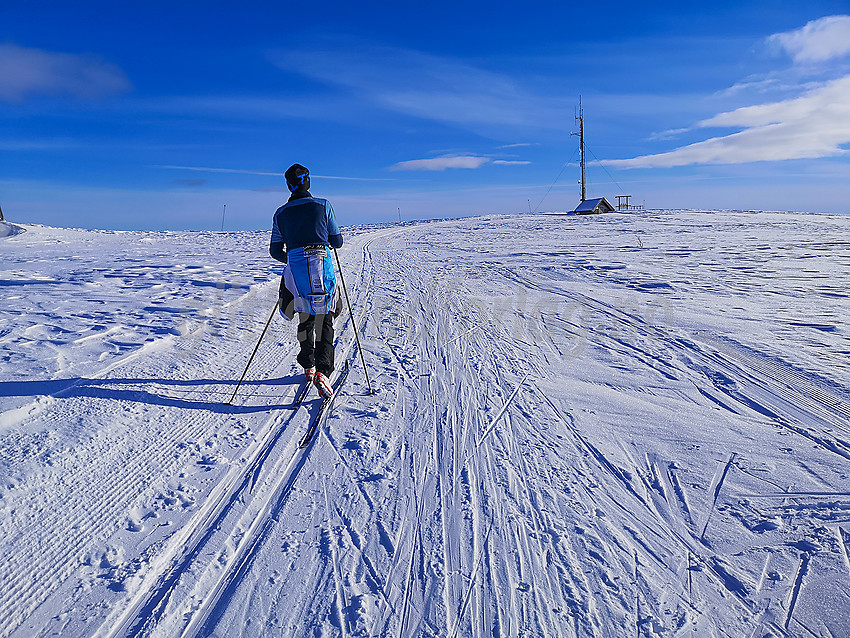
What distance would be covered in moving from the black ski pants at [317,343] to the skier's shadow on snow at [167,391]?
0.42 m

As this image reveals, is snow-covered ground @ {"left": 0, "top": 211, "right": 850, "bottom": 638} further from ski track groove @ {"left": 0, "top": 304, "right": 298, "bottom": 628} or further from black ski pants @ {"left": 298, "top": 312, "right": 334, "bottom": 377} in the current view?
black ski pants @ {"left": 298, "top": 312, "right": 334, "bottom": 377}

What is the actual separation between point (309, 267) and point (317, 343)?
78 centimetres

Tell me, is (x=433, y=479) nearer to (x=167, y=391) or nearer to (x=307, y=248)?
(x=307, y=248)

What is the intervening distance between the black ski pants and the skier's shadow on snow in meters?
0.42

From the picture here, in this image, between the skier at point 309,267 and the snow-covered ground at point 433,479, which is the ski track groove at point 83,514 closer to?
the snow-covered ground at point 433,479

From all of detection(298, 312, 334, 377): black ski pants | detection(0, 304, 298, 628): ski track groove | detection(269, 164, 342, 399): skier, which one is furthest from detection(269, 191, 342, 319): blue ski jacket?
detection(0, 304, 298, 628): ski track groove

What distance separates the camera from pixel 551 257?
52.0 ft

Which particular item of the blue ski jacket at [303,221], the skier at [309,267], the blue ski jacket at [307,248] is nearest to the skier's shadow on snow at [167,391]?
the skier at [309,267]

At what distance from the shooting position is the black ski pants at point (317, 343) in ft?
15.3

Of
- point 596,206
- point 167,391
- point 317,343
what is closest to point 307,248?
point 317,343

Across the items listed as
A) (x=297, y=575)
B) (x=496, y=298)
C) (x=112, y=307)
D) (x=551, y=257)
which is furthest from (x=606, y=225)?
(x=297, y=575)

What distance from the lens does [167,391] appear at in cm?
461

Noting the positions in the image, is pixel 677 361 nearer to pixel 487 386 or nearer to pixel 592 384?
pixel 592 384

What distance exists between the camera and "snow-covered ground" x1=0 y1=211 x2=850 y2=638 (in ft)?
7.15
